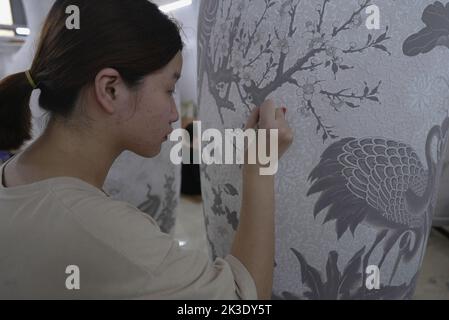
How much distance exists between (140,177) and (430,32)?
0.55m

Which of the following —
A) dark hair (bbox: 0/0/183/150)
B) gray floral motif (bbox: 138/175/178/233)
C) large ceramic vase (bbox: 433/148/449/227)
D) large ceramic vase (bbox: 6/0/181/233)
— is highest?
dark hair (bbox: 0/0/183/150)

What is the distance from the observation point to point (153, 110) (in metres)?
0.50

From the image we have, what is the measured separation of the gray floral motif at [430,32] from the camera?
0.46m

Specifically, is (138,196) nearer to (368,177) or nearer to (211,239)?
(211,239)

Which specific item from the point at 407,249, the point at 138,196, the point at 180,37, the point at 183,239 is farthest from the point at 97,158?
the point at 183,239

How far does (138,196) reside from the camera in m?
0.79

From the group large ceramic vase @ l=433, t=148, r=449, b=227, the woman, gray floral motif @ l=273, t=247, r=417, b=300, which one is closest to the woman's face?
the woman

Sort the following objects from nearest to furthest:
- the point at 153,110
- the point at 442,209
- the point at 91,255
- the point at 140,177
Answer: the point at 91,255, the point at 153,110, the point at 140,177, the point at 442,209

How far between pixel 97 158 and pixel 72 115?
64 mm

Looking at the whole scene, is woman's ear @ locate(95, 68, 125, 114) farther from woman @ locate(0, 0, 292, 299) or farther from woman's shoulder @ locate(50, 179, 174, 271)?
woman's shoulder @ locate(50, 179, 174, 271)

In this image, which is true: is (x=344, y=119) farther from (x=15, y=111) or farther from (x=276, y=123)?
(x=15, y=111)

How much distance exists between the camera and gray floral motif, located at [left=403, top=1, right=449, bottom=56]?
462 mm

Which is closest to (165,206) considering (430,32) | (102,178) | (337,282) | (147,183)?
(147,183)
